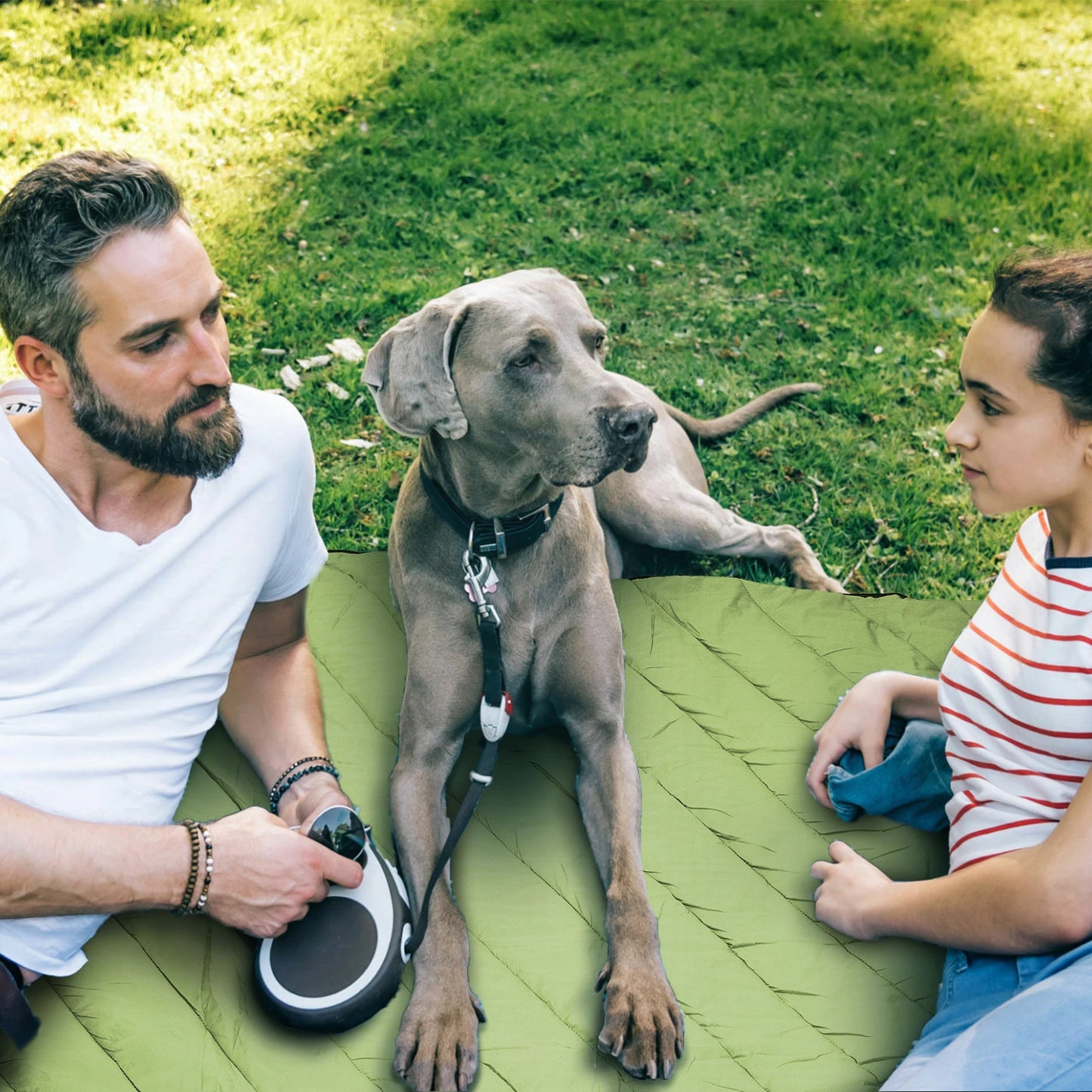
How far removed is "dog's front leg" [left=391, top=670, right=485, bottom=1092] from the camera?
2.40m

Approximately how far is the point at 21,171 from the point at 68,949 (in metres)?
5.54

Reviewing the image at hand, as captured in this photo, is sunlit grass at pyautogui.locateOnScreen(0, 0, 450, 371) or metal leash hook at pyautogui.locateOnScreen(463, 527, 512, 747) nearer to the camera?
metal leash hook at pyautogui.locateOnScreen(463, 527, 512, 747)

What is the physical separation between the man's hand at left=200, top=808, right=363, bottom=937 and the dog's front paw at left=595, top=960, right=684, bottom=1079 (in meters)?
0.71

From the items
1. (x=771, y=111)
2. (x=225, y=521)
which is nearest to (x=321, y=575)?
(x=225, y=521)

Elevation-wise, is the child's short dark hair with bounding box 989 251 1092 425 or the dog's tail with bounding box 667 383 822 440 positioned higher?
the child's short dark hair with bounding box 989 251 1092 425

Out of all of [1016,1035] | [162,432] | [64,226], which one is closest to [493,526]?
[162,432]

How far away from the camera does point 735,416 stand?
15.3ft

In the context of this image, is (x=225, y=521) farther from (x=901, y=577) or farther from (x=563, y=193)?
(x=563, y=193)

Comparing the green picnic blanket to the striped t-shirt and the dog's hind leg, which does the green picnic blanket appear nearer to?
the dog's hind leg

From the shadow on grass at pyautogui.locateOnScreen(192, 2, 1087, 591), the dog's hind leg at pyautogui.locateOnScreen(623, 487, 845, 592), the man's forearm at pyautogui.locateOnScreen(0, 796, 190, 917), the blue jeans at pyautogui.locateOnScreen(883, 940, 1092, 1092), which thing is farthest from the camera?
→ the shadow on grass at pyautogui.locateOnScreen(192, 2, 1087, 591)

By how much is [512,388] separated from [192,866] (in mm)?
1347

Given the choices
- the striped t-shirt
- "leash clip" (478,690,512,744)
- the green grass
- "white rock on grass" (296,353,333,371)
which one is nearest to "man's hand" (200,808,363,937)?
"leash clip" (478,690,512,744)

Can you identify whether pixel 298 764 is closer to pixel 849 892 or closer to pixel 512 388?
pixel 512 388

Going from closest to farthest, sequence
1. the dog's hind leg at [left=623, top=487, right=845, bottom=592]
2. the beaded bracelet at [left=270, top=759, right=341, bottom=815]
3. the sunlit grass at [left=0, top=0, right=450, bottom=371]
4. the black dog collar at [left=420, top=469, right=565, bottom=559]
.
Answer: the beaded bracelet at [left=270, top=759, right=341, bottom=815] < the black dog collar at [left=420, top=469, right=565, bottom=559] < the dog's hind leg at [left=623, top=487, right=845, bottom=592] < the sunlit grass at [left=0, top=0, right=450, bottom=371]
